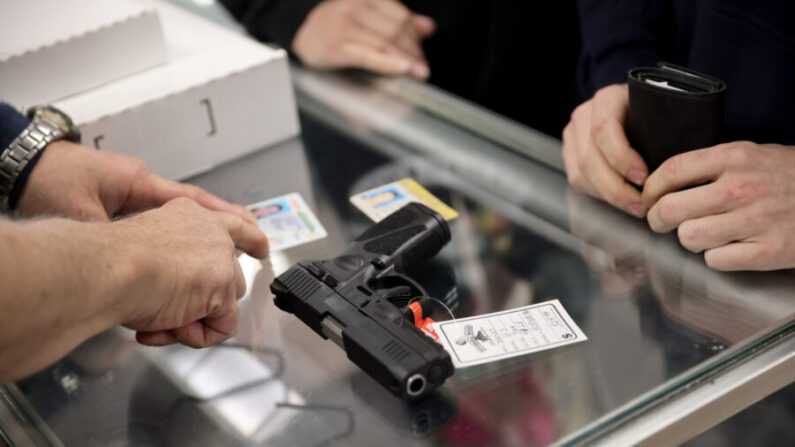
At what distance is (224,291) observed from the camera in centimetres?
92

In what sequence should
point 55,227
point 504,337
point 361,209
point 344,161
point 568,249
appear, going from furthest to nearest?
point 344,161, point 361,209, point 568,249, point 504,337, point 55,227

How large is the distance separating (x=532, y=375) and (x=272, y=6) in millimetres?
1123

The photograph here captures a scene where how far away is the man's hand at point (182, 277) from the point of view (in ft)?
2.73

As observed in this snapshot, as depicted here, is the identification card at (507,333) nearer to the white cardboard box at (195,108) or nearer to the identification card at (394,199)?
the identification card at (394,199)

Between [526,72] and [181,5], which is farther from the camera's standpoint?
[526,72]

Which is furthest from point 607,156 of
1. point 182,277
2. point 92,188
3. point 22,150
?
point 22,150

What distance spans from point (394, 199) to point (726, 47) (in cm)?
52

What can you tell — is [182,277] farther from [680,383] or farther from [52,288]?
[680,383]

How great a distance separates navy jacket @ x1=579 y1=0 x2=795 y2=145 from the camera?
1.10m

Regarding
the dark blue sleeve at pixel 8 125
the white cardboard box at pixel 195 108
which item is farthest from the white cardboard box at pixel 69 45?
the dark blue sleeve at pixel 8 125

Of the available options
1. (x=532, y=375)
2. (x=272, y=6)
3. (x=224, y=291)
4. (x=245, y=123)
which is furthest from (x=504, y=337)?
(x=272, y=6)

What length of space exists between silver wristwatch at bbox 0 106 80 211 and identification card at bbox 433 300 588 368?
612 millimetres

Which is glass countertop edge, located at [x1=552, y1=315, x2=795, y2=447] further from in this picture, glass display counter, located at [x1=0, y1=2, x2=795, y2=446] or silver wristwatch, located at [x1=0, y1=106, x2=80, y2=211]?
silver wristwatch, located at [x1=0, y1=106, x2=80, y2=211]

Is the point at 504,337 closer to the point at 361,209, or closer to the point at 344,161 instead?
the point at 361,209
